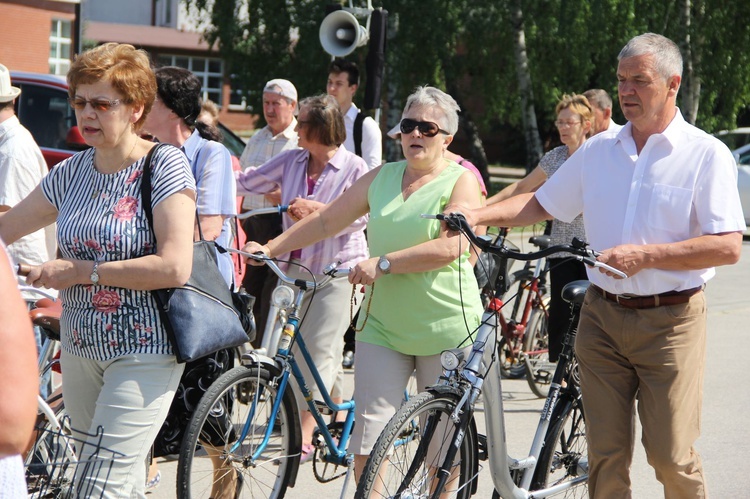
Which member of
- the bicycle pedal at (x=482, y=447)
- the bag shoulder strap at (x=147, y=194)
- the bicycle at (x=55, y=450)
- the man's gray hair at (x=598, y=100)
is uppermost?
the man's gray hair at (x=598, y=100)

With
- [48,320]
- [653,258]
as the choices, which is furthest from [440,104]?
[48,320]

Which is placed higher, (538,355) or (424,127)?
(424,127)

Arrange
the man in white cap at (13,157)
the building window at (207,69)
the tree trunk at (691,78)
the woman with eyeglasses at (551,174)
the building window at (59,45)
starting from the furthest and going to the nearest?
the building window at (207,69) < the building window at (59,45) < the tree trunk at (691,78) < the woman with eyeglasses at (551,174) < the man in white cap at (13,157)

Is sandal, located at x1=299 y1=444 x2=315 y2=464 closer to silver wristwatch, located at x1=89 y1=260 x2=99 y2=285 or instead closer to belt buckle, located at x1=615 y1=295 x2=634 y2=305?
belt buckle, located at x1=615 y1=295 x2=634 y2=305

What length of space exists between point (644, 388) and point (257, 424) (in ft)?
5.10

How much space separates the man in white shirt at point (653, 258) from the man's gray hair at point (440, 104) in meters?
0.51

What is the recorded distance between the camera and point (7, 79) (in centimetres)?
545

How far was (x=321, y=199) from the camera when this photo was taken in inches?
231

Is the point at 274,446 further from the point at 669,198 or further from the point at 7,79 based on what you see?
the point at 7,79

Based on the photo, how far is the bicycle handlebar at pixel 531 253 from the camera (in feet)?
11.6

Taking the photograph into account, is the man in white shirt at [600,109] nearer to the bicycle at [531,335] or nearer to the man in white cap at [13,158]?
the bicycle at [531,335]

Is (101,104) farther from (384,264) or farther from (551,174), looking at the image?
(551,174)

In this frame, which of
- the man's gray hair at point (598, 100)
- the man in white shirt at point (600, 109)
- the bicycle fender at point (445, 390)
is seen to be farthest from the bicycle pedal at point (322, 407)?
the man's gray hair at point (598, 100)

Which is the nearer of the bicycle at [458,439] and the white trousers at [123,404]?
the white trousers at [123,404]
